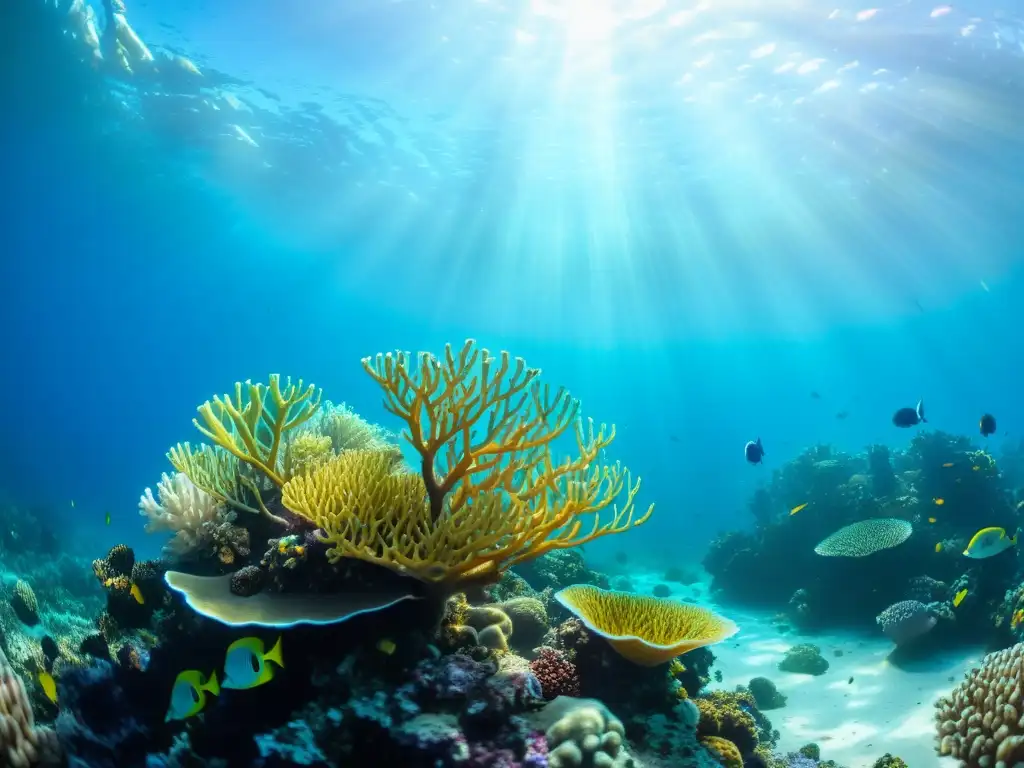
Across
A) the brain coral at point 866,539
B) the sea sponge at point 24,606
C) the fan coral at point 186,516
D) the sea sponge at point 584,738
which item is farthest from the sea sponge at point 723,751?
the sea sponge at point 24,606

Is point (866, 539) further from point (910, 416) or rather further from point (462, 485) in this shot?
point (462, 485)

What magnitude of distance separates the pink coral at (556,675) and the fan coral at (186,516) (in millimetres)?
3071

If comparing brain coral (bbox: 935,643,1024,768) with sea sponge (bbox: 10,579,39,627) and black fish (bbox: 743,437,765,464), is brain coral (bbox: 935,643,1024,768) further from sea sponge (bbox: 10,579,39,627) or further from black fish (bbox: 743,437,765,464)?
sea sponge (bbox: 10,579,39,627)

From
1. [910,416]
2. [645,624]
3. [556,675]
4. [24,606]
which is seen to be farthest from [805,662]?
[24,606]

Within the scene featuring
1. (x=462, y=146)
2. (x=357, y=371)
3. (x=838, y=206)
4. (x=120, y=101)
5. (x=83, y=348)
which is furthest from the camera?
(x=357, y=371)

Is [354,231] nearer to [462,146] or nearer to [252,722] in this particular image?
[462,146]

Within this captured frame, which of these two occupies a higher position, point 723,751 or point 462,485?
point 462,485

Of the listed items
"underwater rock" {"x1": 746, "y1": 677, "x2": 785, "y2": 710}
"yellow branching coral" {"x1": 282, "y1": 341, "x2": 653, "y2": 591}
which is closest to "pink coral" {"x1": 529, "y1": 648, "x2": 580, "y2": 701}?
"yellow branching coral" {"x1": 282, "y1": 341, "x2": 653, "y2": 591}

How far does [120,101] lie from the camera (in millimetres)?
27016

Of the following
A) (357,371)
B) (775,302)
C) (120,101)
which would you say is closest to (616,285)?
(775,302)

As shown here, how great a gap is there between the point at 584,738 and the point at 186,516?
398cm

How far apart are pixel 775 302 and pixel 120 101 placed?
2225 inches

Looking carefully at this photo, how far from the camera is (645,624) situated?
4.59 m

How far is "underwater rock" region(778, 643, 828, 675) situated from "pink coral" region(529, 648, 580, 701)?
307 inches
